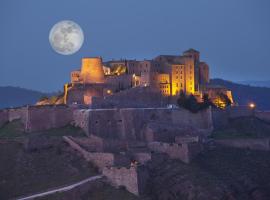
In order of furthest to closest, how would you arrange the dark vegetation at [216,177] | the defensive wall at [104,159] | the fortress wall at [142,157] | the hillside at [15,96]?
1. the hillside at [15,96]
2. the fortress wall at [142,157]
3. the defensive wall at [104,159]
4. the dark vegetation at [216,177]

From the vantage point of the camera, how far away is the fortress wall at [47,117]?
189ft

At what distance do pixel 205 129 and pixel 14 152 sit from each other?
1760 centimetres

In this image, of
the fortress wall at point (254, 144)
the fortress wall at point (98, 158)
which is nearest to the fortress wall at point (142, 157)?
the fortress wall at point (98, 158)

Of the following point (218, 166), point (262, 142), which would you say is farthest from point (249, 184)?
point (262, 142)

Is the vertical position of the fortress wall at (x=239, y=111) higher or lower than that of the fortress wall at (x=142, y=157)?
higher

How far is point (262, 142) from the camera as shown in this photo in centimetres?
5734

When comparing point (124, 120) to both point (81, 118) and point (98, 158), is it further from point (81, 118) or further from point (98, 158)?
point (98, 158)

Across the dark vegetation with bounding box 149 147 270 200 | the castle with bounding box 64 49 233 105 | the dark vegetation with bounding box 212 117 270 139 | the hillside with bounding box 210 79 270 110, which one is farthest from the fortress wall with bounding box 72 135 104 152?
the hillside with bounding box 210 79 270 110

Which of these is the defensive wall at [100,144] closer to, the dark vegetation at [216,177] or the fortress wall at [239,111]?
the dark vegetation at [216,177]

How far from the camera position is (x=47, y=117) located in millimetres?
58062

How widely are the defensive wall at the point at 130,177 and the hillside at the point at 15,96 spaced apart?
87.4m

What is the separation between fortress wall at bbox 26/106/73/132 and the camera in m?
57.5

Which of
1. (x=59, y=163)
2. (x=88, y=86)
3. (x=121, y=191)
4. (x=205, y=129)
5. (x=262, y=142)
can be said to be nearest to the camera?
(x=121, y=191)

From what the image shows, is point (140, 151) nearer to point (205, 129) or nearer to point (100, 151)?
point (100, 151)
